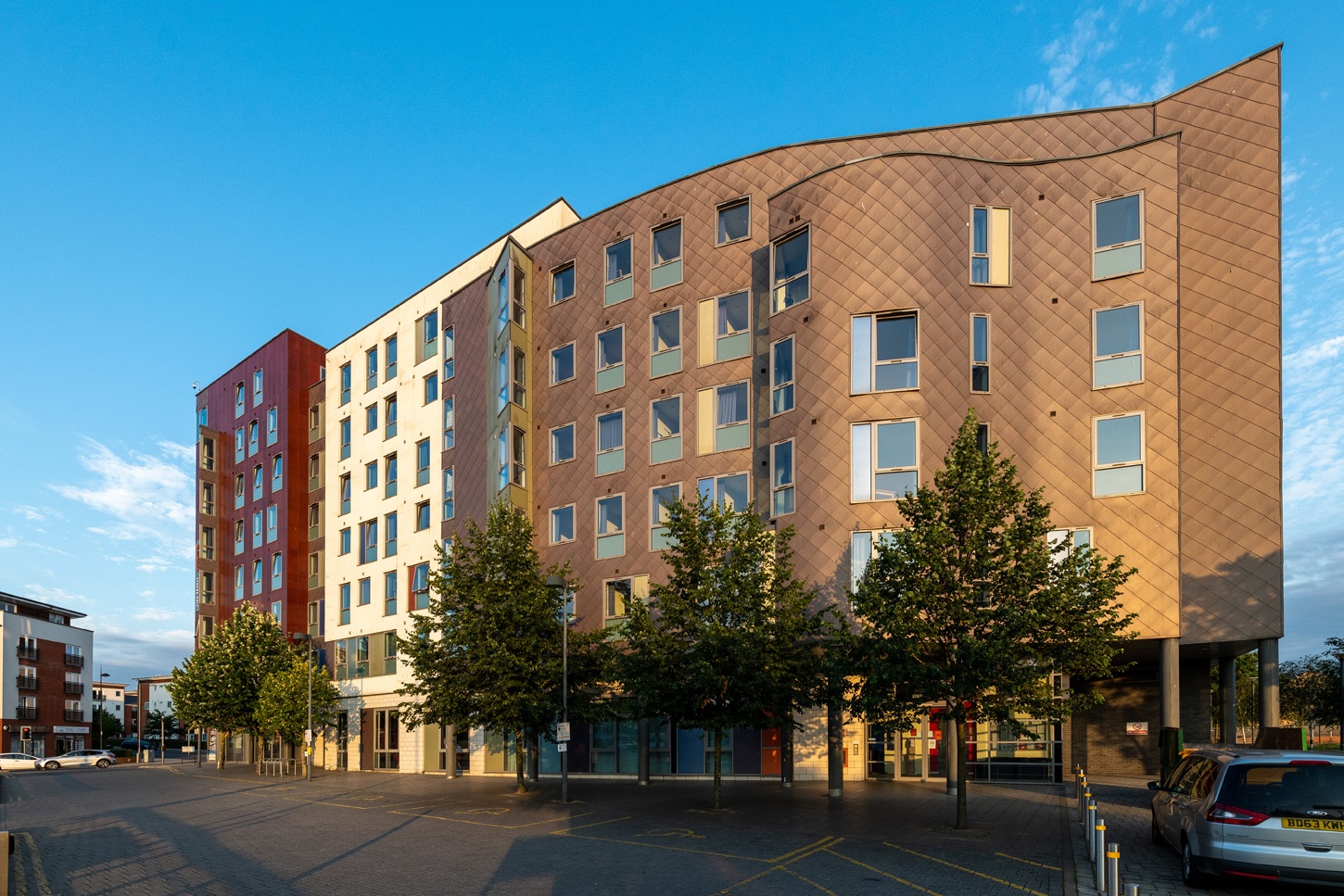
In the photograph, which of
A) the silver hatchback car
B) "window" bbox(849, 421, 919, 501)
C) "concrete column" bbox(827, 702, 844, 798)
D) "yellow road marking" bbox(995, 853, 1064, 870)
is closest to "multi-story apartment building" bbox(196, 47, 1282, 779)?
"window" bbox(849, 421, 919, 501)

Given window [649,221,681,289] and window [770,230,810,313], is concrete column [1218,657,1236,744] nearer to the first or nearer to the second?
window [770,230,810,313]

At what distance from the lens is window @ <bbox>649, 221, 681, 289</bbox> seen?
34719 mm

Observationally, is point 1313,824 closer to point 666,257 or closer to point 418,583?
point 666,257

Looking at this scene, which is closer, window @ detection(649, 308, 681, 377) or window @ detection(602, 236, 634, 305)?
window @ detection(649, 308, 681, 377)

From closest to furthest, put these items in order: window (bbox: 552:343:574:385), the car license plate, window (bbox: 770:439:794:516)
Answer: the car license plate < window (bbox: 770:439:794:516) < window (bbox: 552:343:574:385)

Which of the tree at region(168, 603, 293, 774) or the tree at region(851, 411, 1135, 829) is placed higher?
the tree at region(851, 411, 1135, 829)

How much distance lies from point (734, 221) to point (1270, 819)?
2538 cm

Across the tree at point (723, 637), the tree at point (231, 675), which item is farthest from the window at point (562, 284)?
the tree at point (231, 675)

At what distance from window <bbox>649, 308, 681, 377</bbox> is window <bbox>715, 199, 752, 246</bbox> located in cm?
297

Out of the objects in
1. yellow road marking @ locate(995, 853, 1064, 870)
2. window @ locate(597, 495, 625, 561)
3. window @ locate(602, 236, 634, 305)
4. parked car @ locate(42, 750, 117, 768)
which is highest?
window @ locate(602, 236, 634, 305)

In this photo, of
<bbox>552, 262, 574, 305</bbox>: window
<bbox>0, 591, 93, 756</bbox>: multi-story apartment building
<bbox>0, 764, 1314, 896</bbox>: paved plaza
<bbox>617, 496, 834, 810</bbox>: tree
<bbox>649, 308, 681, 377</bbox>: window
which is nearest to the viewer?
<bbox>0, 764, 1314, 896</bbox>: paved plaza

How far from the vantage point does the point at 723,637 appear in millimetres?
22938

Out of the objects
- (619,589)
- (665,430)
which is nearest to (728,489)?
(665,430)

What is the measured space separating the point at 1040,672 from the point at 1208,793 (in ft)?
22.2
